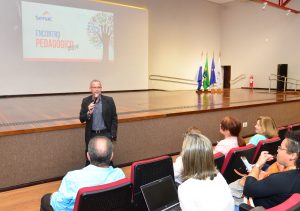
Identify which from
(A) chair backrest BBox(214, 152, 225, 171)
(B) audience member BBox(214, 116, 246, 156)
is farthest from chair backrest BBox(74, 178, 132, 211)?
(B) audience member BBox(214, 116, 246, 156)

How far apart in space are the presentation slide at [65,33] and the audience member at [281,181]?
7.89 meters

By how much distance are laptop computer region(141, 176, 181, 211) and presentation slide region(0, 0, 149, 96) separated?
7463 millimetres

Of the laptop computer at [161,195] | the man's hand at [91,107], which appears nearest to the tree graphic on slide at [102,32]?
the man's hand at [91,107]

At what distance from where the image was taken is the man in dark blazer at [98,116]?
11.0 feet

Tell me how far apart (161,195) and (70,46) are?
25.8 feet

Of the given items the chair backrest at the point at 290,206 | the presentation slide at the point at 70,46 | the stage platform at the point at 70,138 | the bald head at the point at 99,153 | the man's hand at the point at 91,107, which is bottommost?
the stage platform at the point at 70,138

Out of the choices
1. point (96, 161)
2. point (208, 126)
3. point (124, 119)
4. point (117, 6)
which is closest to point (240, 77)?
point (117, 6)

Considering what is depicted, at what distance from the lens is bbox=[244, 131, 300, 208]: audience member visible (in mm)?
1660

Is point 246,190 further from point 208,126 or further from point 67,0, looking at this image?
point 67,0

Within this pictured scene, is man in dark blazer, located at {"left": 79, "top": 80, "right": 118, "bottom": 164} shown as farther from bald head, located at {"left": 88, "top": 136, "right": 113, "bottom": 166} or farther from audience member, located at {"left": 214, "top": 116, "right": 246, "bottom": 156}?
bald head, located at {"left": 88, "top": 136, "right": 113, "bottom": 166}

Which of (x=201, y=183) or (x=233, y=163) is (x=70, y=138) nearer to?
(x=233, y=163)

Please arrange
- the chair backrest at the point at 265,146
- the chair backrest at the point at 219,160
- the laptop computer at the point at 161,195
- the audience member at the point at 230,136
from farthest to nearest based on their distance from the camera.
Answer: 1. the audience member at the point at 230,136
2. the chair backrest at the point at 265,146
3. the chair backrest at the point at 219,160
4. the laptop computer at the point at 161,195

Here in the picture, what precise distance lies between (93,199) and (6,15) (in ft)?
26.2

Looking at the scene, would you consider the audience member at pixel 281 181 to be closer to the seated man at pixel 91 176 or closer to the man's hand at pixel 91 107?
the seated man at pixel 91 176
